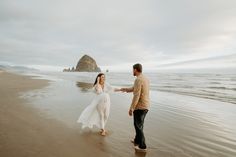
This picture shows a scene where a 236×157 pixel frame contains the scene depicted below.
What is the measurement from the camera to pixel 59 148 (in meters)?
5.39

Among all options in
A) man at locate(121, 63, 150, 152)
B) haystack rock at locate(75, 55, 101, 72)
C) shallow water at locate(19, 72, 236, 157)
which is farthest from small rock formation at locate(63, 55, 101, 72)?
man at locate(121, 63, 150, 152)

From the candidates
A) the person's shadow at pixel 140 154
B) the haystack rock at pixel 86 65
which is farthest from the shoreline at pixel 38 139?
the haystack rock at pixel 86 65

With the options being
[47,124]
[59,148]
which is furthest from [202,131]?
[47,124]

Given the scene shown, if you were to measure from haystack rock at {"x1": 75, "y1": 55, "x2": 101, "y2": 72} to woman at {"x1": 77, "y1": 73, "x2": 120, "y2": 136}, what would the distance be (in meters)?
143

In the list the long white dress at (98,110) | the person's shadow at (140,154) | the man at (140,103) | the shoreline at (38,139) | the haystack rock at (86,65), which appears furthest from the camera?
the haystack rock at (86,65)

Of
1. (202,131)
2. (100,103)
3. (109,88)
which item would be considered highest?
(109,88)

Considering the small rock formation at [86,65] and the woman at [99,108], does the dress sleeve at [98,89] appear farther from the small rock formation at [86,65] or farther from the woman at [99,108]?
the small rock formation at [86,65]

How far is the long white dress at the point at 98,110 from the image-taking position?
278 inches

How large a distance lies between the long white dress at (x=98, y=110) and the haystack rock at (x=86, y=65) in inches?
5629

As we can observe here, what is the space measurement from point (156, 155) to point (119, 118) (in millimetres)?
4035

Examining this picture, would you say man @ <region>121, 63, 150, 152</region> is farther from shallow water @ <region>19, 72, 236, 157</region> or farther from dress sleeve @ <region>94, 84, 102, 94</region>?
dress sleeve @ <region>94, 84, 102, 94</region>

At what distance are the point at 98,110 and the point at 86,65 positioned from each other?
145m

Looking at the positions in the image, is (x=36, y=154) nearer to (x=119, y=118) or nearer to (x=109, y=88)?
(x=109, y=88)

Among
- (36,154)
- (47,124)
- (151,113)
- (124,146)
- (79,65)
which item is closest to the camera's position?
(36,154)
